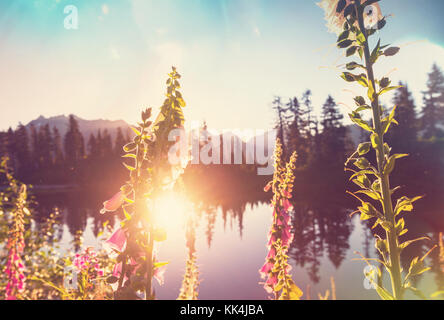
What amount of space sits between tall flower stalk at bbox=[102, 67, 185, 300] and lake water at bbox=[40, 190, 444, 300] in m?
4.64

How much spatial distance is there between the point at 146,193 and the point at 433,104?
153ft

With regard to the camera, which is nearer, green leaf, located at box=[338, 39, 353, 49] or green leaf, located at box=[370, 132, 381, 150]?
green leaf, located at box=[370, 132, 381, 150]

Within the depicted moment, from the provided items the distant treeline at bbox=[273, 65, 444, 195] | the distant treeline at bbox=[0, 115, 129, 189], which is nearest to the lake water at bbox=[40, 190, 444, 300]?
the distant treeline at bbox=[273, 65, 444, 195]

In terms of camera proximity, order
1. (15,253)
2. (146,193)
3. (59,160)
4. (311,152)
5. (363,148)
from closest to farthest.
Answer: (146,193) < (363,148) < (15,253) < (311,152) < (59,160)

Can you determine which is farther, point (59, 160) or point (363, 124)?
point (59, 160)

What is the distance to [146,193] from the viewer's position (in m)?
0.84

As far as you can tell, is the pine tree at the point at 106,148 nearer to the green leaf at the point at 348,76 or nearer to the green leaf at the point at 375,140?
the green leaf at the point at 348,76

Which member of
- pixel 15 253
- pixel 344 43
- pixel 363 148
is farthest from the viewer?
pixel 15 253

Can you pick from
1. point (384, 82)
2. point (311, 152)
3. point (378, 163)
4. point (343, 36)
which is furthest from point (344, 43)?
point (311, 152)

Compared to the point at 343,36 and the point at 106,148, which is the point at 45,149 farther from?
the point at 343,36

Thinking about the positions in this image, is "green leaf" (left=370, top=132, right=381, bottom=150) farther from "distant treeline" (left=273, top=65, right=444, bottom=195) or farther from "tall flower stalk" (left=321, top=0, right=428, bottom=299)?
"distant treeline" (left=273, top=65, right=444, bottom=195)

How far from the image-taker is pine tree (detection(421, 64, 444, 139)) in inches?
1297

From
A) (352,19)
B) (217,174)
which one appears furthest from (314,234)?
(352,19)

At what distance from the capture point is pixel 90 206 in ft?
77.2
